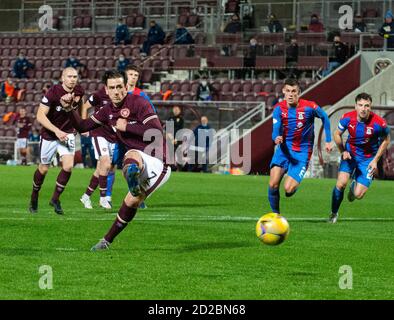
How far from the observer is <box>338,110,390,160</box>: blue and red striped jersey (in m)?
16.8

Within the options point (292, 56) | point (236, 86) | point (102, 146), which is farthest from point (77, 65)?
point (102, 146)

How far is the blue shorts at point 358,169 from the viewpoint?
16688 mm

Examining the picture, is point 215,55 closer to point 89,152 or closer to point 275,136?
point 89,152

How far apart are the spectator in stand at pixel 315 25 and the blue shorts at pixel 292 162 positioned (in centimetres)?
2183

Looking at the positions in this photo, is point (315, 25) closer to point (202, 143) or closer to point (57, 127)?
point (202, 143)

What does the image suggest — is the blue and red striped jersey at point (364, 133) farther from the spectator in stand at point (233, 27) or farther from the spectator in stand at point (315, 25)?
the spectator in stand at point (233, 27)

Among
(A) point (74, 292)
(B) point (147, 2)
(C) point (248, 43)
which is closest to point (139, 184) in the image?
(A) point (74, 292)

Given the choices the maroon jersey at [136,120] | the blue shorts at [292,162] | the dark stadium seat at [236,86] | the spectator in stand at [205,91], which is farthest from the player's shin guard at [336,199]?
the dark stadium seat at [236,86]

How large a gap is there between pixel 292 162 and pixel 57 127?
12.7ft

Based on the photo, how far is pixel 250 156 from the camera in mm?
33406

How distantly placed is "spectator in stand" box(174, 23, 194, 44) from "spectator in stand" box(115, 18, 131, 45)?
362 centimetres

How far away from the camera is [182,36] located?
4072 centimetres

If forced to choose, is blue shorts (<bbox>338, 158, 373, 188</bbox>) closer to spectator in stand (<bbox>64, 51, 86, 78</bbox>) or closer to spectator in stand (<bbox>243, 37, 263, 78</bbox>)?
spectator in stand (<bbox>243, 37, 263, 78</bbox>)

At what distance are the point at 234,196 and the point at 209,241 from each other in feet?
31.7
